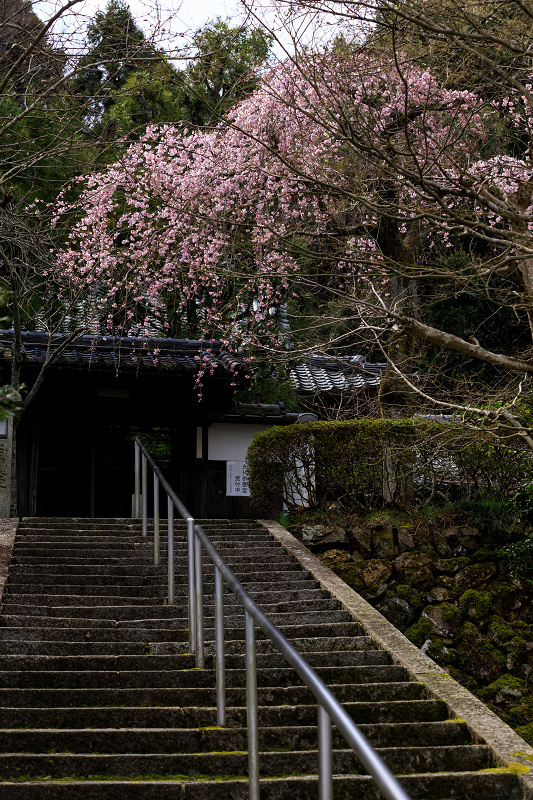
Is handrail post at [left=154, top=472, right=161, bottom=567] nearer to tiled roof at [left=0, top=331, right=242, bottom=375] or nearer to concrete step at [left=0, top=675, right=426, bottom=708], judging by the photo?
concrete step at [left=0, top=675, right=426, bottom=708]

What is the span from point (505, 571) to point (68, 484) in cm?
853

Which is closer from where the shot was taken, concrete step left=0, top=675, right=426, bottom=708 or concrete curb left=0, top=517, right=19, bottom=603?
concrete step left=0, top=675, right=426, bottom=708

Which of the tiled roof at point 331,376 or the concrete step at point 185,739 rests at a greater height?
the tiled roof at point 331,376

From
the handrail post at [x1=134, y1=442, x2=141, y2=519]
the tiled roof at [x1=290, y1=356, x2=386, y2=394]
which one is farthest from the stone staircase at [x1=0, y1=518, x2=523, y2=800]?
the tiled roof at [x1=290, y1=356, x2=386, y2=394]

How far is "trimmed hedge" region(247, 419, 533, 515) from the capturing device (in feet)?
32.8

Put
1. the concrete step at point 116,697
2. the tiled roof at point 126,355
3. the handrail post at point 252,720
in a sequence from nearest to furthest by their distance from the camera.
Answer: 1. the handrail post at point 252,720
2. the concrete step at point 116,697
3. the tiled roof at point 126,355

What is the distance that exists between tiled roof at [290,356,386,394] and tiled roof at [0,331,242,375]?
2.20 meters

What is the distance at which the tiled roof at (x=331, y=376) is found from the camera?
14.4 meters

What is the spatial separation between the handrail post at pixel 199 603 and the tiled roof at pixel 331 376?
7963mm

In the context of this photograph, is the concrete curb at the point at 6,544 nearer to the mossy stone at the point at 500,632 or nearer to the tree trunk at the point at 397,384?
the tree trunk at the point at 397,384

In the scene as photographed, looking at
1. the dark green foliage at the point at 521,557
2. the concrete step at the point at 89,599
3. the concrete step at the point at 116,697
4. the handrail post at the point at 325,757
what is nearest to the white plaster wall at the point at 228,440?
the dark green foliage at the point at 521,557

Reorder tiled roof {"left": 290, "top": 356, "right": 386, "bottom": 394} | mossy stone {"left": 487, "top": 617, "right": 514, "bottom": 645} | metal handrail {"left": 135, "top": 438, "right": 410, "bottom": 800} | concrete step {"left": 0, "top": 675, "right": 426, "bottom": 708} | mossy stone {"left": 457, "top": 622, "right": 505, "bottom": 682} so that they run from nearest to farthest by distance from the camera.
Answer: metal handrail {"left": 135, "top": 438, "right": 410, "bottom": 800} < concrete step {"left": 0, "top": 675, "right": 426, "bottom": 708} < mossy stone {"left": 457, "top": 622, "right": 505, "bottom": 682} < mossy stone {"left": 487, "top": 617, "right": 514, "bottom": 645} < tiled roof {"left": 290, "top": 356, "right": 386, "bottom": 394}

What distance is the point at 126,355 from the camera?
40.3ft

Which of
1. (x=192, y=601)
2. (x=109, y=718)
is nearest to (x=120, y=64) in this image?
(x=192, y=601)
